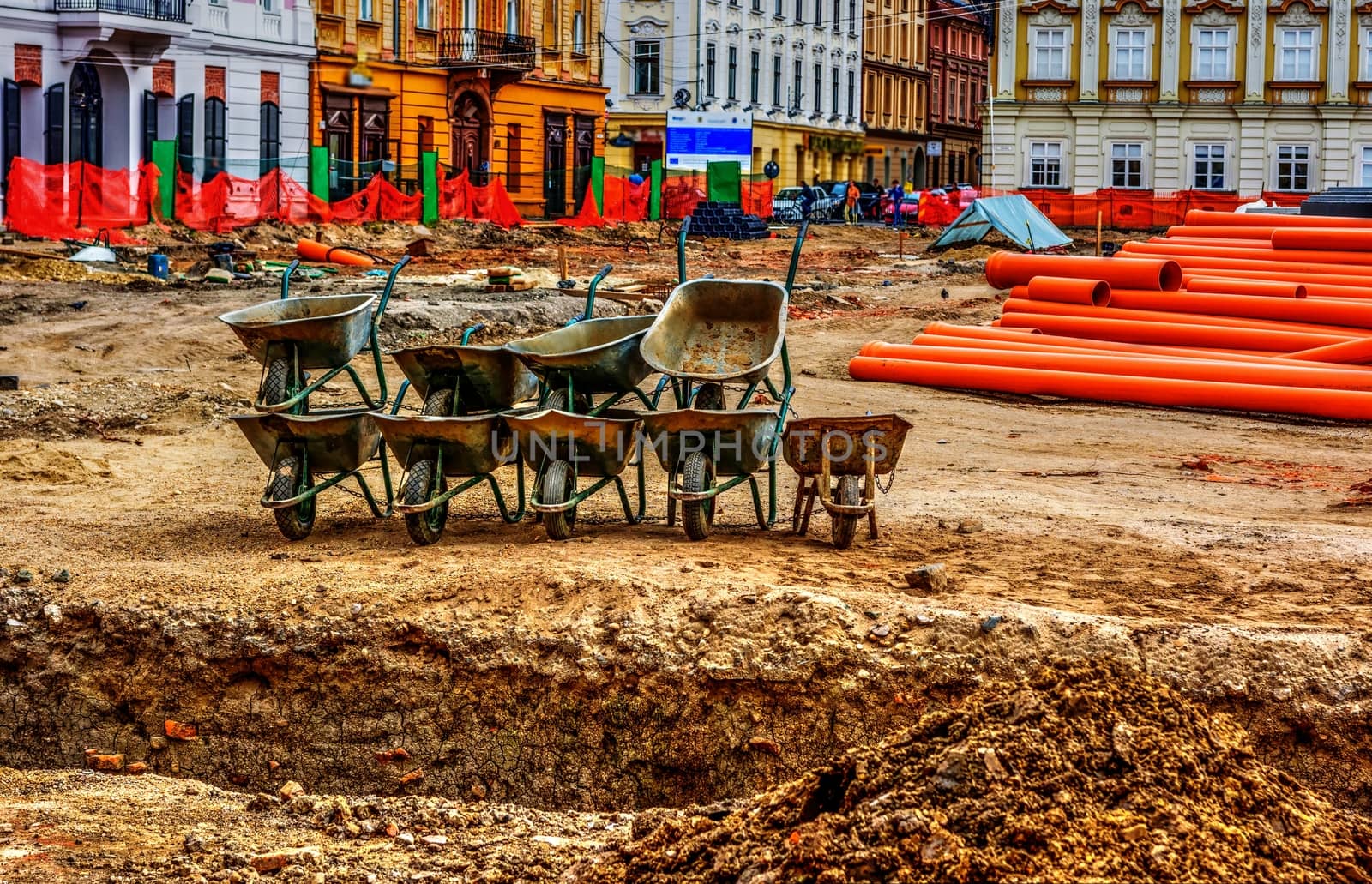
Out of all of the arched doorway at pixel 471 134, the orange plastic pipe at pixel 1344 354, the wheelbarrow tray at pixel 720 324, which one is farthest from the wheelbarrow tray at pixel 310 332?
the arched doorway at pixel 471 134

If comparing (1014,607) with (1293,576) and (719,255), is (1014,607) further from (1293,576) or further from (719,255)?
(719,255)

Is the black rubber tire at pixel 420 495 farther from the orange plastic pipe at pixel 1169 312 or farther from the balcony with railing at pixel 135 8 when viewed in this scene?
the balcony with railing at pixel 135 8

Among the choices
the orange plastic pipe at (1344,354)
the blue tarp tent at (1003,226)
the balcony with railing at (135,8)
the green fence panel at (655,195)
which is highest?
the balcony with railing at (135,8)

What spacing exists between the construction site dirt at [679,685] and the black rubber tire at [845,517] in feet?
0.24

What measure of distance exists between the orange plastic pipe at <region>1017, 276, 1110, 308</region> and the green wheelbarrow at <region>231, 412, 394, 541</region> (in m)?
10.8

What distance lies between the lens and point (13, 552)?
25.3 feet

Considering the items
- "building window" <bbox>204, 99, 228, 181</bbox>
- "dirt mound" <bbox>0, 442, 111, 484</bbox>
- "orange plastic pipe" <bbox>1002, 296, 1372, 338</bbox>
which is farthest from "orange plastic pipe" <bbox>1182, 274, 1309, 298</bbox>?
"building window" <bbox>204, 99, 228, 181</bbox>

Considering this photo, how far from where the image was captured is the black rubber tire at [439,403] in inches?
334

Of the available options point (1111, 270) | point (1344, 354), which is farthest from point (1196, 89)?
point (1344, 354)

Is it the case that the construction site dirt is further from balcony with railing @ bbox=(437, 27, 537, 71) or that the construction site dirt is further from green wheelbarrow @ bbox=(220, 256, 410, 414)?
balcony with railing @ bbox=(437, 27, 537, 71)

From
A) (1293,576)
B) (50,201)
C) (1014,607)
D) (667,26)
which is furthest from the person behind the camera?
(667,26)

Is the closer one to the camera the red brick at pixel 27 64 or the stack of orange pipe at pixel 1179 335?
the stack of orange pipe at pixel 1179 335

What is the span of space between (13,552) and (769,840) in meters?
4.84

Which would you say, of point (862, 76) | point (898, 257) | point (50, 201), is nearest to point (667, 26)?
point (862, 76)
